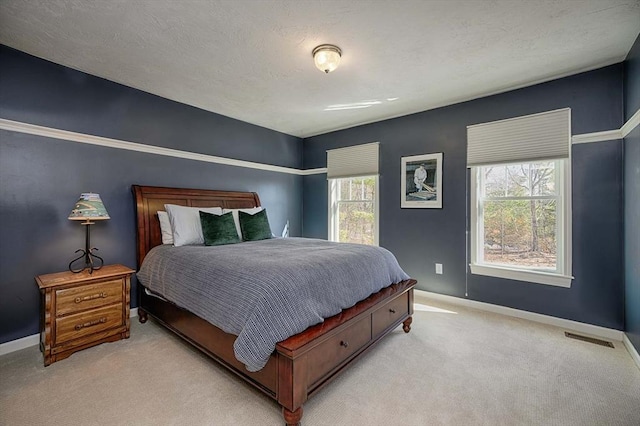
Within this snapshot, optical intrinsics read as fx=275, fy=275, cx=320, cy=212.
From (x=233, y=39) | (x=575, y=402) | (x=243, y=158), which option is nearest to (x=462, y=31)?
(x=233, y=39)

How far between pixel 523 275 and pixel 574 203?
35.2 inches

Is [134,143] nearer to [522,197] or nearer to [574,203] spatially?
[522,197]

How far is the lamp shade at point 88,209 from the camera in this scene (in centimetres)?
238

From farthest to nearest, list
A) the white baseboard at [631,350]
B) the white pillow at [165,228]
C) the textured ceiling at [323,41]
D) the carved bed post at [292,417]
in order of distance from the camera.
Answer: the white pillow at [165,228], the white baseboard at [631,350], the textured ceiling at [323,41], the carved bed post at [292,417]

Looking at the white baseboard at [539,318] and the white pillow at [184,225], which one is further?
the white pillow at [184,225]

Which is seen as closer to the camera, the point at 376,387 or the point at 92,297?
the point at 376,387

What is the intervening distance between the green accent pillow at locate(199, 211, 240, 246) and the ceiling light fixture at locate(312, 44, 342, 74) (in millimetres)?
1960

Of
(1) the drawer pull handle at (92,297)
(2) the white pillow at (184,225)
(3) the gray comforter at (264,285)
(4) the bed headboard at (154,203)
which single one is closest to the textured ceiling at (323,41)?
(4) the bed headboard at (154,203)

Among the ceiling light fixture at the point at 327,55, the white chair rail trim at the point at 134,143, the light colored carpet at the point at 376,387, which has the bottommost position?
the light colored carpet at the point at 376,387

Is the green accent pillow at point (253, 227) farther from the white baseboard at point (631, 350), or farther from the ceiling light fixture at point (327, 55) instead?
the white baseboard at point (631, 350)

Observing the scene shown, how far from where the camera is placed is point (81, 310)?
231 cm

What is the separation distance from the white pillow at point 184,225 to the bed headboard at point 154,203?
161 millimetres

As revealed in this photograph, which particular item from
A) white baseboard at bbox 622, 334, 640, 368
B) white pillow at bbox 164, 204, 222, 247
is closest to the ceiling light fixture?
white pillow at bbox 164, 204, 222, 247

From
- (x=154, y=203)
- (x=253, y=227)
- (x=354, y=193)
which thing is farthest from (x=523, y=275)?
(x=154, y=203)
